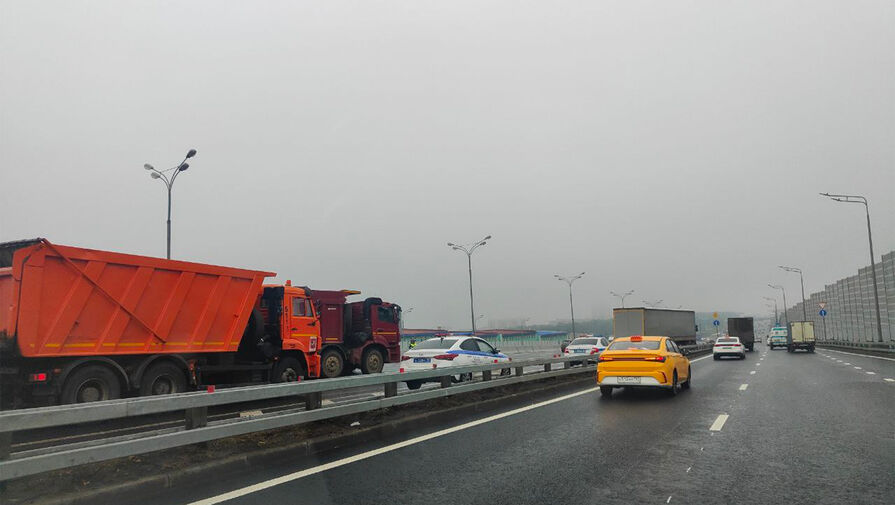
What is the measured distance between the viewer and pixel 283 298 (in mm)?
16641

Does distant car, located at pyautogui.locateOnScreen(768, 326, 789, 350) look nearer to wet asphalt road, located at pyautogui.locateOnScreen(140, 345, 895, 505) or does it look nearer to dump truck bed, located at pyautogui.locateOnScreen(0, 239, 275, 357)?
wet asphalt road, located at pyautogui.locateOnScreen(140, 345, 895, 505)

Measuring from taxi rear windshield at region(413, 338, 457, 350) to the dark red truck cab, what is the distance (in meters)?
3.16

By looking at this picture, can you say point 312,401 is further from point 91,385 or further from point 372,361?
point 372,361

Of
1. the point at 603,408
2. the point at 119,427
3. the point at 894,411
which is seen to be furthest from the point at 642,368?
the point at 119,427

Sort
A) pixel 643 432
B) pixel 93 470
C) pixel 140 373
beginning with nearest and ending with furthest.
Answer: pixel 93 470, pixel 643 432, pixel 140 373

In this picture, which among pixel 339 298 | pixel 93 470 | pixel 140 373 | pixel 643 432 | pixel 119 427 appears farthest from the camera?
pixel 339 298

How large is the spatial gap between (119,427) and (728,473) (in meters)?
9.16

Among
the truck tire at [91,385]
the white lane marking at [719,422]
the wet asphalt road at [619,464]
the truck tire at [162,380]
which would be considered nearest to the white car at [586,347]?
the wet asphalt road at [619,464]

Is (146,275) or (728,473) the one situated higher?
(146,275)

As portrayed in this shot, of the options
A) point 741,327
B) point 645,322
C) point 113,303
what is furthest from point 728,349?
point 113,303

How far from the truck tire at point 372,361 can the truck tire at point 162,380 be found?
8356mm

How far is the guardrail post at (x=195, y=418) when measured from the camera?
6626 mm

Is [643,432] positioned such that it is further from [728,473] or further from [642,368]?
[642,368]

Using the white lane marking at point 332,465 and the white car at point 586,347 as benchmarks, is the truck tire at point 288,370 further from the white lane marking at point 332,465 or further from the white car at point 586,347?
the white car at point 586,347
